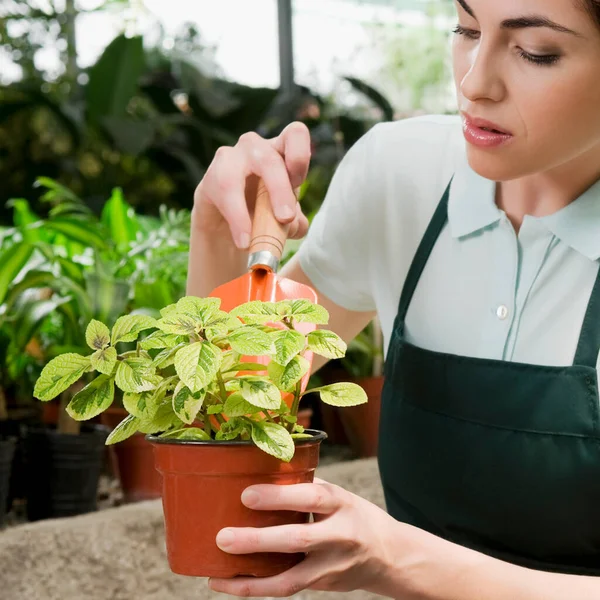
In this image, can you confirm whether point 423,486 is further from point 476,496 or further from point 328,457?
point 328,457

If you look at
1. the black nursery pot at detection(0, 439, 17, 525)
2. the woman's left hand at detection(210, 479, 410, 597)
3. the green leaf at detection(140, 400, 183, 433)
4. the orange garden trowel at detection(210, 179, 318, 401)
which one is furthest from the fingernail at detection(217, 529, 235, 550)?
the black nursery pot at detection(0, 439, 17, 525)

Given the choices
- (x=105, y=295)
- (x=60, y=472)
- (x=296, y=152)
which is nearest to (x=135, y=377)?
(x=296, y=152)

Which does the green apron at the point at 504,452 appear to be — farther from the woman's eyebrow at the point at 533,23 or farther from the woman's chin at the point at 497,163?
the woman's eyebrow at the point at 533,23

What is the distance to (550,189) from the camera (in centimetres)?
115

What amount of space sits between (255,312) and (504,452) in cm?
47

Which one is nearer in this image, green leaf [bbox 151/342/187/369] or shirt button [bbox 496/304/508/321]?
green leaf [bbox 151/342/187/369]

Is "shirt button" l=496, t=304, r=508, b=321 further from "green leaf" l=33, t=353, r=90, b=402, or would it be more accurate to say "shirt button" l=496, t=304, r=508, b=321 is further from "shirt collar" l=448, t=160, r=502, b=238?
"green leaf" l=33, t=353, r=90, b=402

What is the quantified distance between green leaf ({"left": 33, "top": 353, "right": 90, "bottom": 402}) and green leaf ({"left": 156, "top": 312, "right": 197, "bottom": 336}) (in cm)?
7

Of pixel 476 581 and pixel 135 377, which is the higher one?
pixel 135 377

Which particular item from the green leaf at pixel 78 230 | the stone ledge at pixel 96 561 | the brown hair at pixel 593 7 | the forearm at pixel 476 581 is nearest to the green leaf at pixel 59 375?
the forearm at pixel 476 581

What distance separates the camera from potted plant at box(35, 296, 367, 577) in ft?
2.31

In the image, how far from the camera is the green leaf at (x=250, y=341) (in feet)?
2.29

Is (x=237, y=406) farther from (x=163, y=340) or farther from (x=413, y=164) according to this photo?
(x=413, y=164)

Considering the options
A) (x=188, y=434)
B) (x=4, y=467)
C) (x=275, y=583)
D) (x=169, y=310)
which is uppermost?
(x=169, y=310)
